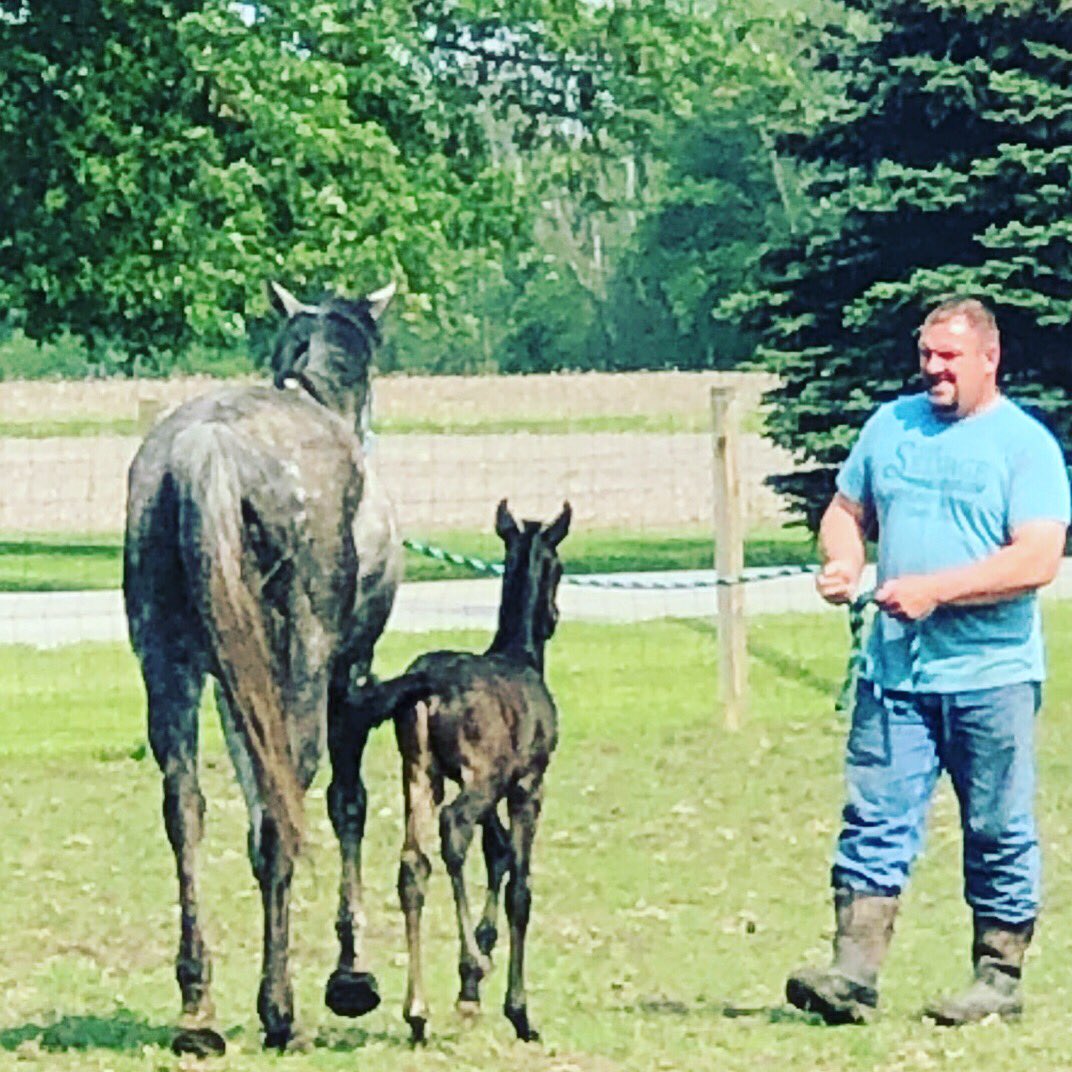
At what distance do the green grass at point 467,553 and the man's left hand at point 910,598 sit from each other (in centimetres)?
1877

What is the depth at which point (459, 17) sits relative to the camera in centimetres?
3375

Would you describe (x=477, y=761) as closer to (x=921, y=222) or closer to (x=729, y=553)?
(x=729, y=553)

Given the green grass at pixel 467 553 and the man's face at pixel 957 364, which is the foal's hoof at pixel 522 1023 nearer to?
the man's face at pixel 957 364

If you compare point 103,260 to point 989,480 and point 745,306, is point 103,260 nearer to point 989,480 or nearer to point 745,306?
point 745,306

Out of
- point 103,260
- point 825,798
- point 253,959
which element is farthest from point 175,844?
point 103,260

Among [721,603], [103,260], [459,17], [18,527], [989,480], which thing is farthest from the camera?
[18,527]

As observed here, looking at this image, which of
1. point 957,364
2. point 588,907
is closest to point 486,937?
point 957,364

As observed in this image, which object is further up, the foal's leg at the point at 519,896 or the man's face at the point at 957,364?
the man's face at the point at 957,364

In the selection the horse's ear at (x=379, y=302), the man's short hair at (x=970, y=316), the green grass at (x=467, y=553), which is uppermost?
the horse's ear at (x=379, y=302)

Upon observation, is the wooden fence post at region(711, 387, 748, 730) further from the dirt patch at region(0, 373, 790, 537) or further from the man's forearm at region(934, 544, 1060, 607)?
the dirt patch at region(0, 373, 790, 537)

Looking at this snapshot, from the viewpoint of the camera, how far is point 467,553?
30.1 m

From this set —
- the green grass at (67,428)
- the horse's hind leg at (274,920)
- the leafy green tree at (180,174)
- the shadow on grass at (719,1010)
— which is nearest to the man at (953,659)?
the shadow on grass at (719,1010)

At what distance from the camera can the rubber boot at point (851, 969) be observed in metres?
8.88

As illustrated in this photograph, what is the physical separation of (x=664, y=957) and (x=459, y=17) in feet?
79.8
